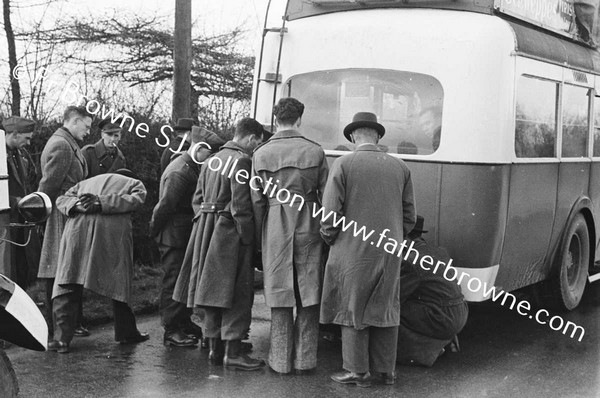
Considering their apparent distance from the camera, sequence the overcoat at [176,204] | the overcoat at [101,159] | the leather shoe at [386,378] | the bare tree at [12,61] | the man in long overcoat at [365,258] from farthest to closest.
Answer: the bare tree at [12,61], the overcoat at [101,159], the overcoat at [176,204], the leather shoe at [386,378], the man in long overcoat at [365,258]

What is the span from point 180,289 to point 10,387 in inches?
108

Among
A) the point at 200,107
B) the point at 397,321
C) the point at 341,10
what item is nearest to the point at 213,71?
the point at 200,107

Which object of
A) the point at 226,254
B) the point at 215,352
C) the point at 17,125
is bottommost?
the point at 215,352

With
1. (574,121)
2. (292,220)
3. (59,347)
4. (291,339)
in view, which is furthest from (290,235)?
(574,121)

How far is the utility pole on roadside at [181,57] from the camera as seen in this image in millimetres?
10148

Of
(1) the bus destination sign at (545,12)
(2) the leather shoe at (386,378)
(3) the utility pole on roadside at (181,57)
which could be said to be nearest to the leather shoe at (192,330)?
(2) the leather shoe at (386,378)

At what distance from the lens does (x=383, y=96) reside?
7348 millimetres

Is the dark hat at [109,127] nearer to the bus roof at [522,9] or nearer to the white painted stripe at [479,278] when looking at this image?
the bus roof at [522,9]

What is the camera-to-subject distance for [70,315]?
670 centimetres

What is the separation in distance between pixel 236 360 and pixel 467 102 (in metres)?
2.74

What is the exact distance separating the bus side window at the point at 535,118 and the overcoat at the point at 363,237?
5.25 ft

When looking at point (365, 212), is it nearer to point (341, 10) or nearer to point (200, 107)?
point (341, 10)

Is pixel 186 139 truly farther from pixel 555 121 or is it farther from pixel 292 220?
pixel 555 121

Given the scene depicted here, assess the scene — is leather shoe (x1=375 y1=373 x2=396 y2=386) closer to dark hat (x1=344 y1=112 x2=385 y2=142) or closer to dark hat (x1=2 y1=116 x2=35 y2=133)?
dark hat (x1=344 y1=112 x2=385 y2=142)
